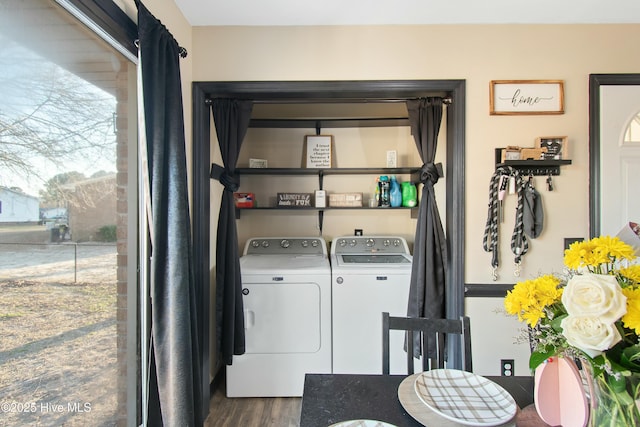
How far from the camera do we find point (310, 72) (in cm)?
193

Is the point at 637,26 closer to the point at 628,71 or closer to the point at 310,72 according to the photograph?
the point at 628,71

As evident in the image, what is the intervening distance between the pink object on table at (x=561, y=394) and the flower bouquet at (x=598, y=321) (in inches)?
1.3

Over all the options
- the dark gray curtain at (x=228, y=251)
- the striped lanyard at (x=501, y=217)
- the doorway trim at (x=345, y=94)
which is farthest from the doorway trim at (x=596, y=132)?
the dark gray curtain at (x=228, y=251)

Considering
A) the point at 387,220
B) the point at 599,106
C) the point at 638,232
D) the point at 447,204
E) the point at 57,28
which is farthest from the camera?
the point at 387,220

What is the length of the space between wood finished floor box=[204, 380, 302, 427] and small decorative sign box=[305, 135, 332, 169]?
1.95 metres

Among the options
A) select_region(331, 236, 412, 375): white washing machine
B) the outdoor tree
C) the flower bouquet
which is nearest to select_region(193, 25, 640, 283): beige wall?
select_region(331, 236, 412, 375): white washing machine

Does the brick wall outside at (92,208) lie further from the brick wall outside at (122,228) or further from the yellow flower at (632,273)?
the yellow flower at (632,273)

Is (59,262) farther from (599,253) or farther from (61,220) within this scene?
(599,253)

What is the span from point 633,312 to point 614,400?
222 mm

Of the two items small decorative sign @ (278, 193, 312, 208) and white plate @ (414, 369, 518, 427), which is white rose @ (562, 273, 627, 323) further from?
small decorative sign @ (278, 193, 312, 208)

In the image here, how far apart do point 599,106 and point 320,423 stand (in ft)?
7.80

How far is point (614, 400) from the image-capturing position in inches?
26.4

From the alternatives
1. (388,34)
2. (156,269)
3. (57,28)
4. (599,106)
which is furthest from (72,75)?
(599,106)

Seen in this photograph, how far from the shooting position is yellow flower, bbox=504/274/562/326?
0.71 meters
